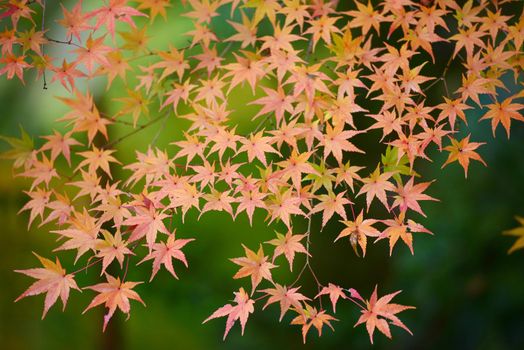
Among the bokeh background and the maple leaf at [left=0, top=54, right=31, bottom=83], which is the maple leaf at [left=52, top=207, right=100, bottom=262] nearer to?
the maple leaf at [left=0, top=54, right=31, bottom=83]

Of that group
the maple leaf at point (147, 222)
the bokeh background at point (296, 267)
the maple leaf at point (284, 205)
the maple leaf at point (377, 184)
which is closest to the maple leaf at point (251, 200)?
the maple leaf at point (284, 205)

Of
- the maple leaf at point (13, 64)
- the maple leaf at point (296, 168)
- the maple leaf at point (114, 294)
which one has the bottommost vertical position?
the maple leaf at point (114, 294)

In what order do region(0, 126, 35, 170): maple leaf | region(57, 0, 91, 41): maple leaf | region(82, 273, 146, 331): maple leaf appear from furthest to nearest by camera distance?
region(0, 126, 35, 170): maple leaf → region(57, 0, 91, 41): maple leaf → region(82, 273, 146, 331): maple leaf

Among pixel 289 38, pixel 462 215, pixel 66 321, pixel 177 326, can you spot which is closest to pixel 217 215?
pixel 177 326

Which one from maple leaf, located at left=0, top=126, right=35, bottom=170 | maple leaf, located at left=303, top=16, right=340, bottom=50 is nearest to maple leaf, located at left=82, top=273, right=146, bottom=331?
maple leaf, located at left=0, top=126, right=35, bottom=170

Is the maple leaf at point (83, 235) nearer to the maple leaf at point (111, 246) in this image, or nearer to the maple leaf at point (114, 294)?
the maple leaf at point (111, 246)

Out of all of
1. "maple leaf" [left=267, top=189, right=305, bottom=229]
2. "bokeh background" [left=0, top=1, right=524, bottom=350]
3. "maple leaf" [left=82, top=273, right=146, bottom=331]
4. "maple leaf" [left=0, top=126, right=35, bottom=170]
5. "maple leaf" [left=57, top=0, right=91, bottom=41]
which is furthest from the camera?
"bokeh background" [left=0, top=1, right=524, bottom=350]

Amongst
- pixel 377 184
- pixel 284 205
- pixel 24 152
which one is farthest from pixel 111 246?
pixel 377 184

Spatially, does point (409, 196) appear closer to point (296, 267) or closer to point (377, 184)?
point (377, 184)
